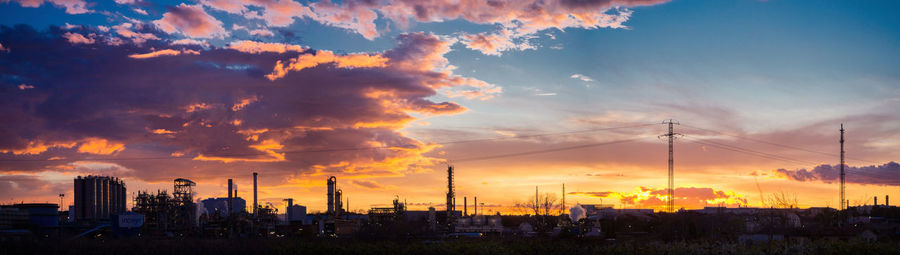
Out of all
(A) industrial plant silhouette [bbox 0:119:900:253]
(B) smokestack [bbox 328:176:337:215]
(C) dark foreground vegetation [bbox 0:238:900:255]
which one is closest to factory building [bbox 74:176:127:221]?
(A) industrial plant silhouette [bbox 0:119:900:253]

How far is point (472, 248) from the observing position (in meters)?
34.5

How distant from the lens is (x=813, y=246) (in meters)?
31.6

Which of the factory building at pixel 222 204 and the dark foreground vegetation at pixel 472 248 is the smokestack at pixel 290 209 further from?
the dark foreground vegetation at pixel 472 248

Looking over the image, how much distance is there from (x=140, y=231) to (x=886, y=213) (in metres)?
140

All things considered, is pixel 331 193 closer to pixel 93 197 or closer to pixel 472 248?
pixel 93 197

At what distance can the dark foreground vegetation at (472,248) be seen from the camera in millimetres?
31078

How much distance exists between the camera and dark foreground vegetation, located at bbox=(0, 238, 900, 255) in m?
31.1

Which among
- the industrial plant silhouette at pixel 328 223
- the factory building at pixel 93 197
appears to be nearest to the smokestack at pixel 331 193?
the industrial plant silhouette at pixel 328 223

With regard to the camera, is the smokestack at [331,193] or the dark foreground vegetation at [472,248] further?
the smokestack at [331,193]

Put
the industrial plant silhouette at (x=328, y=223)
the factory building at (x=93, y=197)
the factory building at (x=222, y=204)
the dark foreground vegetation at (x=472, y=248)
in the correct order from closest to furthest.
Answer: the dark foreground vegetation at (x=472, y=248)
the industrial plant silhouette at (x=328, y=223)
the factory building at (x=222, y=204)
the factory building at (x=93, y=197)

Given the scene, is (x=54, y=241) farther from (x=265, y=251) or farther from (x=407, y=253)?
(x=407, y=253)

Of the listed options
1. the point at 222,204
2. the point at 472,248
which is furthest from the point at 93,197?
the point at 472,248

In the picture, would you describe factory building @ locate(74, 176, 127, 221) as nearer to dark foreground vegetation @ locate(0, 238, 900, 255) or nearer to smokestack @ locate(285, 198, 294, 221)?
smokestack @ locate(285, 198, 294, 221)

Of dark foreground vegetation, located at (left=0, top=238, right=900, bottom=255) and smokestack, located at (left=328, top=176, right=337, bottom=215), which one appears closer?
dark foreground vegetation, located at (left=0, top=238, right=900, bottom=255)
